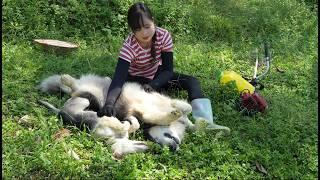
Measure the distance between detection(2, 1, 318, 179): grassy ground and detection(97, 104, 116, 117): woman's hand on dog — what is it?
247mm

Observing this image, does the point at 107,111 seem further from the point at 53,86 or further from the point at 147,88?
the point at 53,86

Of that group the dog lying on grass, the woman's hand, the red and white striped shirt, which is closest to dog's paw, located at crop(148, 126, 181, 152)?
the dog lying on grass

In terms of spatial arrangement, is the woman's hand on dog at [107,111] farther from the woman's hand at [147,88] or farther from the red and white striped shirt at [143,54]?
the red and white striped shirt at [143,54]

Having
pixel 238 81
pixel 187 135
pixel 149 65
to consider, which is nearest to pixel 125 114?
pixel 187 135

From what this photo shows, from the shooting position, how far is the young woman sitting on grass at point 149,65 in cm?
457

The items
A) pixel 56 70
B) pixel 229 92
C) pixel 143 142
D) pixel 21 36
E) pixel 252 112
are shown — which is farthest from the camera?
pixel 21 36

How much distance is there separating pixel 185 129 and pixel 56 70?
204 cm

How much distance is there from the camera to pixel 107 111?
4270 millimetres

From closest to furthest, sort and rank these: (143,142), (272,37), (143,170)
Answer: (143,170), (143,142), (272,37)

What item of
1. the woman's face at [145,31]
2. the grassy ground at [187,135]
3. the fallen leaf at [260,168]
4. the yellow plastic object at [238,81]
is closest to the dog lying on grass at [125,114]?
the grassy ground at [187,135]

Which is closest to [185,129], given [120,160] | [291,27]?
[120,160]

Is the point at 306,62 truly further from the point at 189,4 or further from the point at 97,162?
the point at 97,162

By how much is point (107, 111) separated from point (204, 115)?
1.00 m

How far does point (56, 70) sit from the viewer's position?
5762 millimetres
